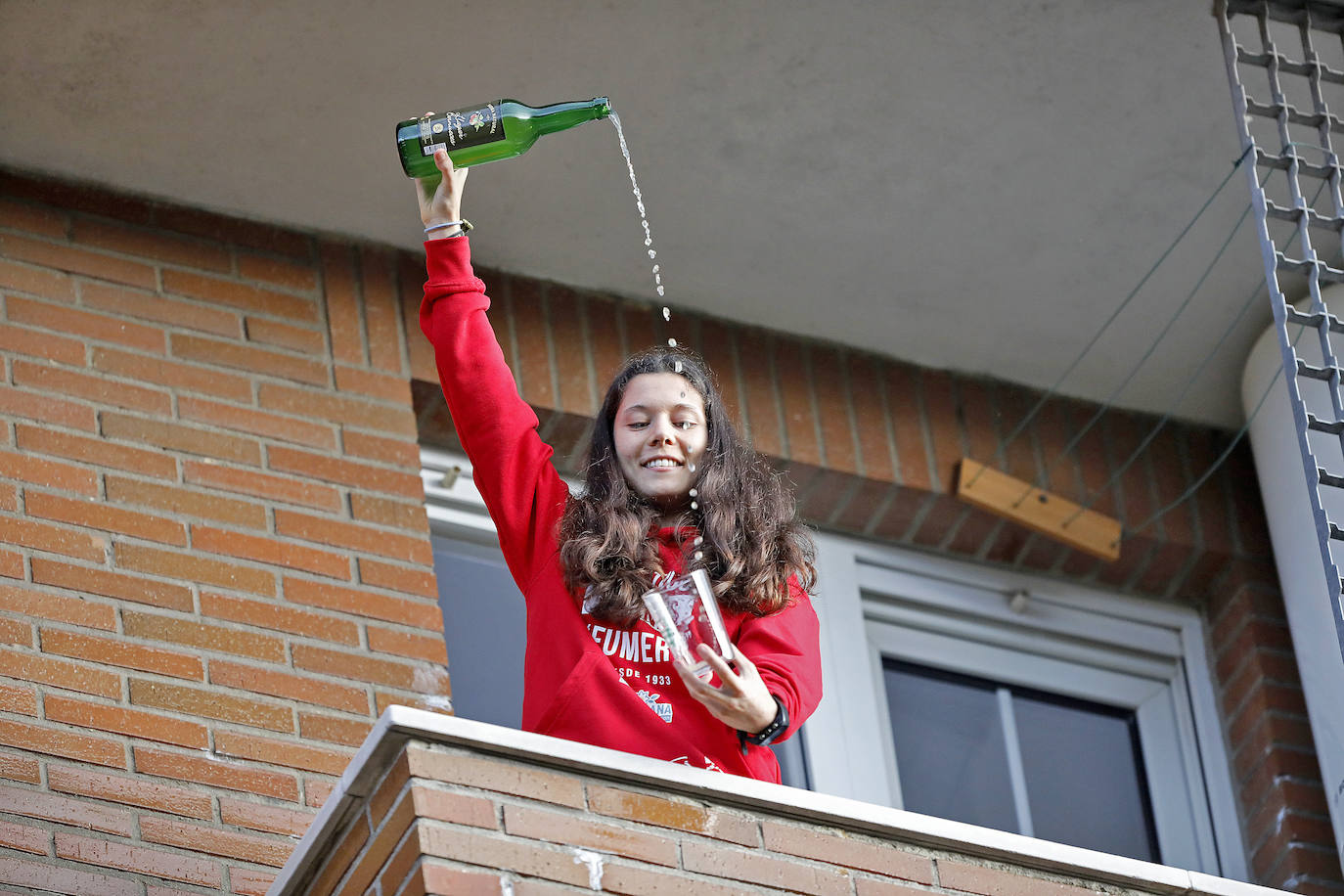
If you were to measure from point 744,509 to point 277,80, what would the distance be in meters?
1.69

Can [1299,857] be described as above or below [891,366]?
below

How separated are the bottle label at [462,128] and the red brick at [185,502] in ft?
3.72

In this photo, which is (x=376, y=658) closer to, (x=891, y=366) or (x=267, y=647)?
(x=267, y=647)

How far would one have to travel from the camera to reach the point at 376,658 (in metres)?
4.84

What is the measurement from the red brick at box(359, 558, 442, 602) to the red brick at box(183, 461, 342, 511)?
0.53 ft

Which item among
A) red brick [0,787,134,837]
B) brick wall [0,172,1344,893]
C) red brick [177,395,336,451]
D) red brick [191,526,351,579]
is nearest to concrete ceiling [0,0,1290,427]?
brick wall [0,172,1344,893]

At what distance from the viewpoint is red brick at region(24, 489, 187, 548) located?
4737 mm

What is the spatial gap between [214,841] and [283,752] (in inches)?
10.7

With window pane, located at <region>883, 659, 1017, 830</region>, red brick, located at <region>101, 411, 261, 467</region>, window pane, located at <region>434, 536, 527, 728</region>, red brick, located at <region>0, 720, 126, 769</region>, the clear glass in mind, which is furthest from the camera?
window pane, located at <region>883, 659, 1017, 830</region>

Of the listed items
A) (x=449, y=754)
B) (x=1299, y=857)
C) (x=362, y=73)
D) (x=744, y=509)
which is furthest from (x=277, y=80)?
(x=1299, y=857)

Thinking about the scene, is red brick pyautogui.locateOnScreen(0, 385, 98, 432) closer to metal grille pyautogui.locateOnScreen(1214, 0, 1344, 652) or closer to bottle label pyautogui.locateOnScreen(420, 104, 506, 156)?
bottle label pyautogui.locateOnScreen(420, 104, 506, 156)

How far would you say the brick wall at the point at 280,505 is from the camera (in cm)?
449

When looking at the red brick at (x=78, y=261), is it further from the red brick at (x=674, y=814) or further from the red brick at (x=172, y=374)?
the red brick at (x=674, y=814)

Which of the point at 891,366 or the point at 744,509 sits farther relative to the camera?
the point at 891,366
